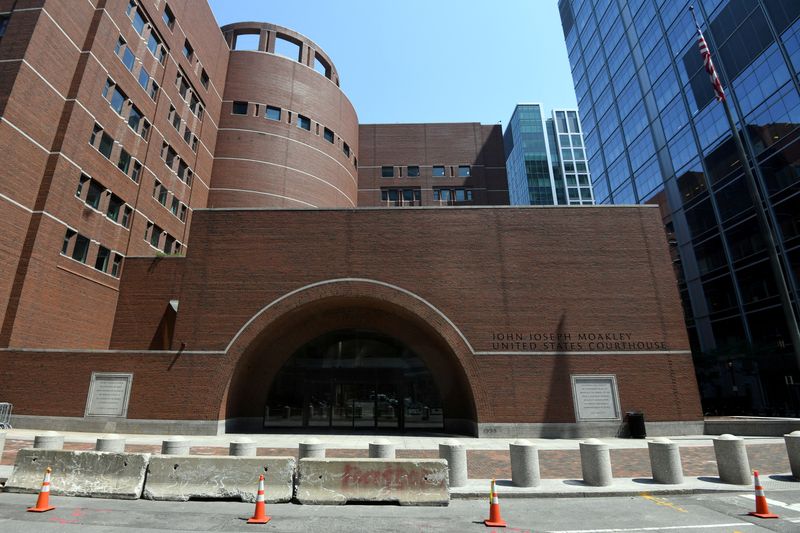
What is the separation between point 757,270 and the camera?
127ft

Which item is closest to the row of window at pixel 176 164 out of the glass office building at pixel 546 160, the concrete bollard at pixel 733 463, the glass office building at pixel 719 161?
the concrete bollard at pixel 733 463

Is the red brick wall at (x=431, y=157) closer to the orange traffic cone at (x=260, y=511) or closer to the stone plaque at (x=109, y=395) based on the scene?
the stone plaque at (x=109, y=395)

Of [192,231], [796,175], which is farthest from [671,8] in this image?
[192,231]

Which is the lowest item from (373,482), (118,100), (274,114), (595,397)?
(373,482)

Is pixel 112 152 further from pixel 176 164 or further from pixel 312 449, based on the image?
pixel 312 449

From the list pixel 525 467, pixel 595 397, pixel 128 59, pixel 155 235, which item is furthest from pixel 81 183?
pixel 595 397

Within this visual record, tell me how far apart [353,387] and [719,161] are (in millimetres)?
42343

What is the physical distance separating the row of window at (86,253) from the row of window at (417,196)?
1235 inches

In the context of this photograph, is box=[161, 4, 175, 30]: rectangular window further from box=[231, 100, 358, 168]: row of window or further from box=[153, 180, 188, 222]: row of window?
box=[153, 180, 188, 222]: row of window

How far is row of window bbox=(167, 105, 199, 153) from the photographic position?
1336 inches

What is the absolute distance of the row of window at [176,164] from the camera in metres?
32.9

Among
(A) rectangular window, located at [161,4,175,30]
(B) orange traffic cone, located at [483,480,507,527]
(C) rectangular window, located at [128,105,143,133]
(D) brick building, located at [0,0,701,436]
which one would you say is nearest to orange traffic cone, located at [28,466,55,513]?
(B) orange traffic cone, located at [483,480,507,527]

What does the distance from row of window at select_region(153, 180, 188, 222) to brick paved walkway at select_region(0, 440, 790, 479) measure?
20414 millimetres

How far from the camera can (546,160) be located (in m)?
93.6
